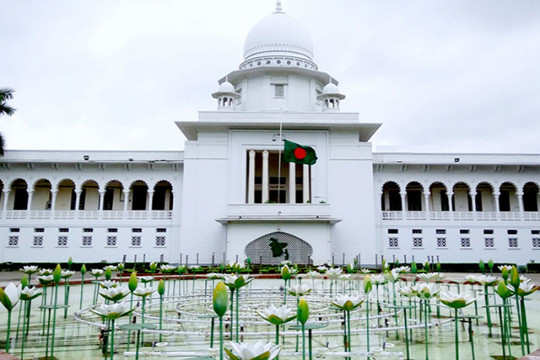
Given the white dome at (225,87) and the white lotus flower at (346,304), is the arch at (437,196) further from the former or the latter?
the white lotus flower at (346,304)

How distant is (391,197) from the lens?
32906 millimetres

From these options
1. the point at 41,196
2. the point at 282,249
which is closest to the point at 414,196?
the point at 282,249

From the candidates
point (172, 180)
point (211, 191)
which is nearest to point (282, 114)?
point (211, 191)

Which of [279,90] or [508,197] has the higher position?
[279,90]

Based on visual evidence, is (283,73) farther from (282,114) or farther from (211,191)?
(211,191)

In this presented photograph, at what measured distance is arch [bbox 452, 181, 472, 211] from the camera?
32.2m

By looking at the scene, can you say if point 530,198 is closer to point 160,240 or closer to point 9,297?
point 160,240

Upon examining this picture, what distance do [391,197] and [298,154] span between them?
11081mm

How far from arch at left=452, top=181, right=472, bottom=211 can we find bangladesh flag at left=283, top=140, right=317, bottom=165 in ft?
43.5

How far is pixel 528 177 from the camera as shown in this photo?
30.6m

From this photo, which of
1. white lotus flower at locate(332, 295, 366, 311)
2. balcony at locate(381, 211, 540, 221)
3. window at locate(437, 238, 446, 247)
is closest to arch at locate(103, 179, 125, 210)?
balcony at locate(381, 211, 540, 221)

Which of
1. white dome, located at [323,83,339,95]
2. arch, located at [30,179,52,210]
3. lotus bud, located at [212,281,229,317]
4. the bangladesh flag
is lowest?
lotus bud, located at [212,281,229,317]

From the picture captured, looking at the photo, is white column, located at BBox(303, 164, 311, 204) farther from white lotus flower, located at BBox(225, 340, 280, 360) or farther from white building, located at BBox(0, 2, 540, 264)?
white lotus flower, located at BBox(225, 340, 280, 360)

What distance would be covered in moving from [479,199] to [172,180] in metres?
22.0
